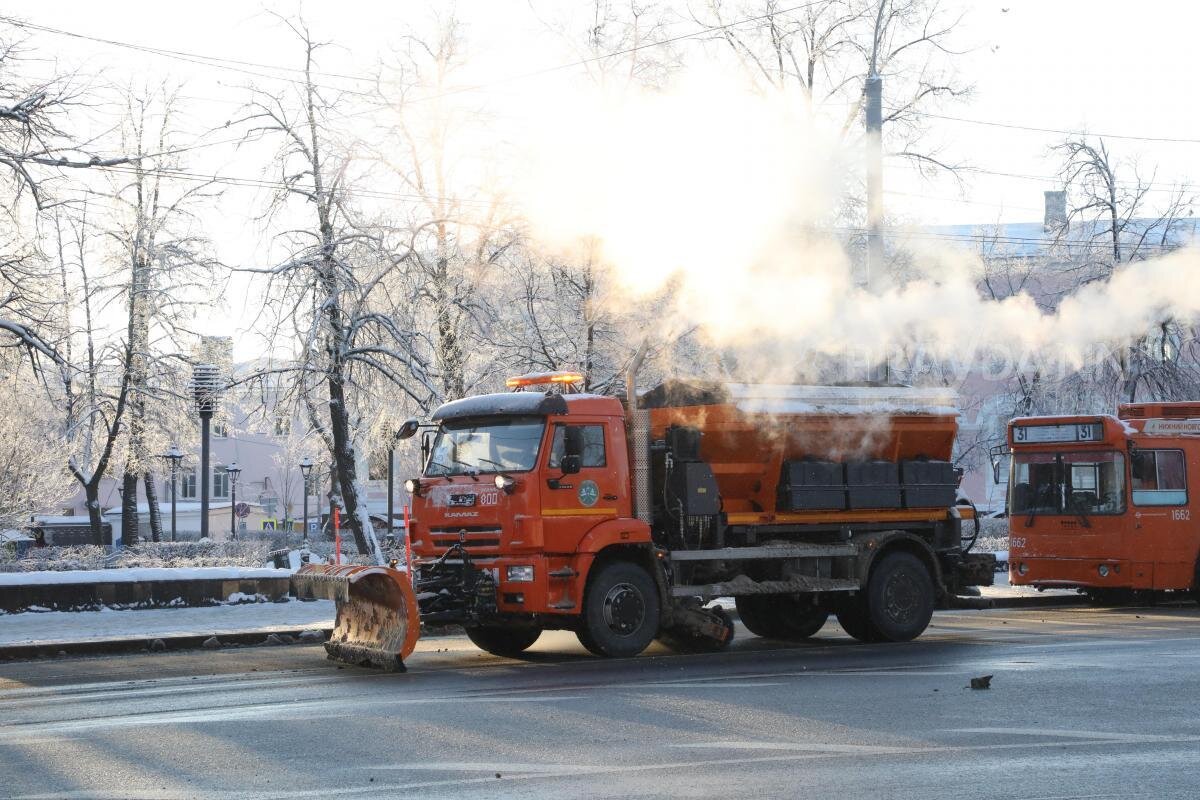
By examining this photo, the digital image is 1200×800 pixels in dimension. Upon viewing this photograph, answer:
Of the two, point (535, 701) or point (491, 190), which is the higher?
point (491, 190)

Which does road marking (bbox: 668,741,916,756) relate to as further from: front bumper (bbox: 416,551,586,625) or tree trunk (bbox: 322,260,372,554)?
tree trunk (bbox: 322,260,372,554)

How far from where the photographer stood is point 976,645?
16.0 meters

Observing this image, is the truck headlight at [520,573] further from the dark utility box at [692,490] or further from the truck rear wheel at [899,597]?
the truck rear wheel at [899,597]

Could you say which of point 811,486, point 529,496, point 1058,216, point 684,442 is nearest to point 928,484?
point 811,486

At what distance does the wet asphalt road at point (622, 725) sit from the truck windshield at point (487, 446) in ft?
6.71

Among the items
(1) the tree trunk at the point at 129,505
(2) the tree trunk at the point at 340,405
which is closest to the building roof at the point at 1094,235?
(2) the tree trunk at the point at 340,405

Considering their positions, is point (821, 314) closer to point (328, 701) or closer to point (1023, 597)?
point (1023, 597)

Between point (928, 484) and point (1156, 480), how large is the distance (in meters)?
6.44

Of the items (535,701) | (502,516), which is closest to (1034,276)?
(502,516)

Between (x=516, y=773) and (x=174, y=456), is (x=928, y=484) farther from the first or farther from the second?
(x=174, y=456)

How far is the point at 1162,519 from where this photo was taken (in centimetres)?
2189

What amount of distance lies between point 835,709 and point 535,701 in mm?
2395

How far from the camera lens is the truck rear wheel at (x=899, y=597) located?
55.2 ft

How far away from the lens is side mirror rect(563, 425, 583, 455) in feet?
49.0
